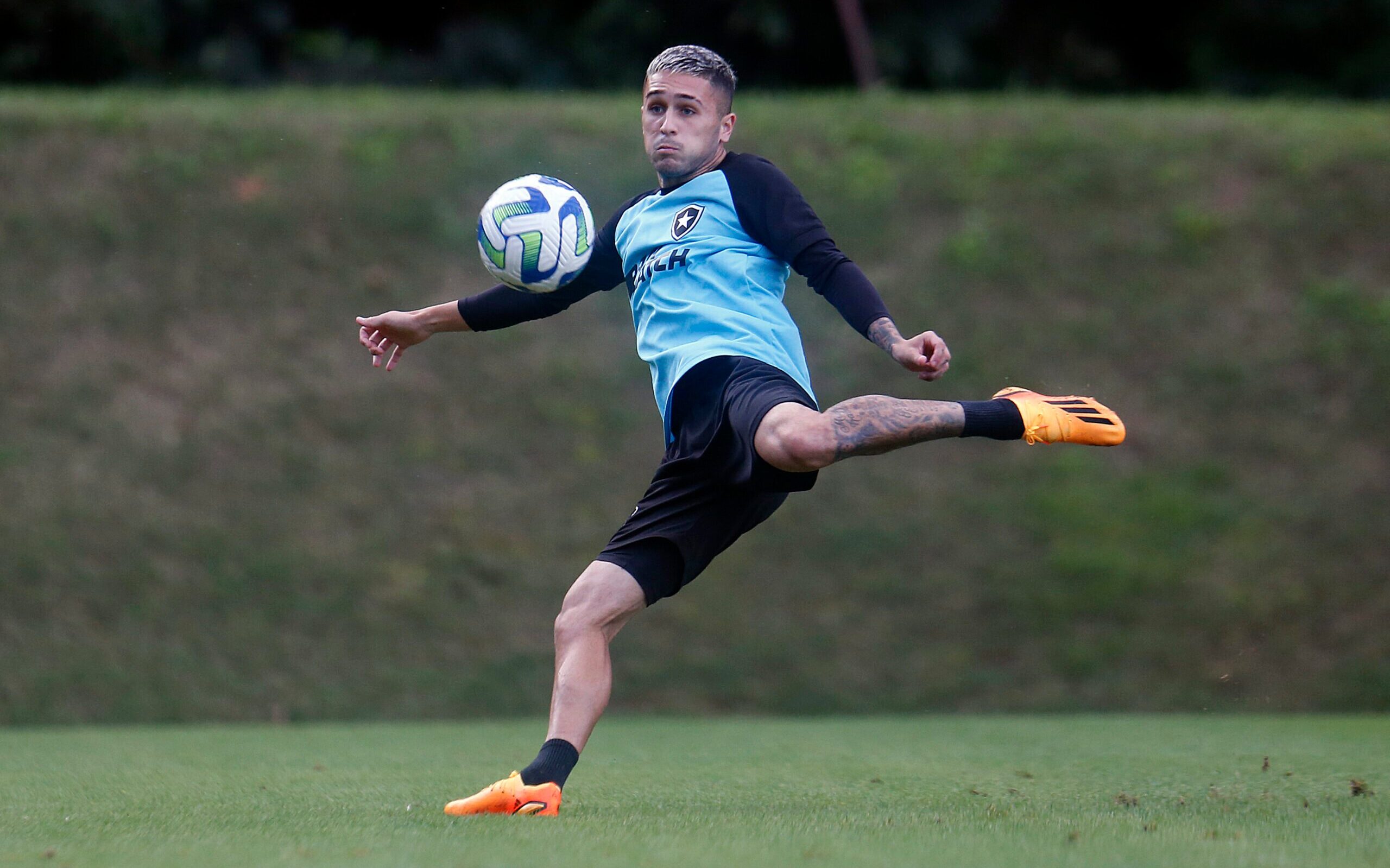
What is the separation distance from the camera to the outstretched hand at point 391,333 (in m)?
4.85

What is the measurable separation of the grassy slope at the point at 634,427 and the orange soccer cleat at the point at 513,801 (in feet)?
19.6

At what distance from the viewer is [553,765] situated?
3.97 m

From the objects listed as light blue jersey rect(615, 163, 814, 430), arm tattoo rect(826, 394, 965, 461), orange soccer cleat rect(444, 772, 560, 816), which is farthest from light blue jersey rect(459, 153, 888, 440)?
orange soccer cleat rect(444, 772, 560, 816)

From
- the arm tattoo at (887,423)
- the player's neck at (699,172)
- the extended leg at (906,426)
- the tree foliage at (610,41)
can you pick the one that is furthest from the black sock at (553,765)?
the tree foliage at (610,41)

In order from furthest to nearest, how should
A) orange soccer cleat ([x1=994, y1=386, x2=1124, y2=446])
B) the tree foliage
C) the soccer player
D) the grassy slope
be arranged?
the tree foliage < the grassy slope < orange soccer cleat ([x1=994, y1=386, x2=1124, y2=446]) < the soccer player

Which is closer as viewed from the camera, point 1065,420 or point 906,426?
point 906,426

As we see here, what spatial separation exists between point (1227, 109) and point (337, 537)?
30.4ft

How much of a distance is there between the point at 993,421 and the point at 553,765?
63.3 inches

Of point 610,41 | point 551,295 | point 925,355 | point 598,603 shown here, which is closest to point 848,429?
point 925,355

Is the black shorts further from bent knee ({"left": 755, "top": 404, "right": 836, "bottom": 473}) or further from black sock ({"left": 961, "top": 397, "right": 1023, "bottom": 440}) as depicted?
black sock ({"left": 961, "top": 397, "right": 1023, "bottom": 440})

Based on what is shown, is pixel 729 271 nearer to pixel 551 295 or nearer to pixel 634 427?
pixel 551 295

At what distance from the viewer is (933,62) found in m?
16.4

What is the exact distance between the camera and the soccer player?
13.0 ft

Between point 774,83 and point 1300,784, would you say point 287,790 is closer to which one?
point 1300,784
